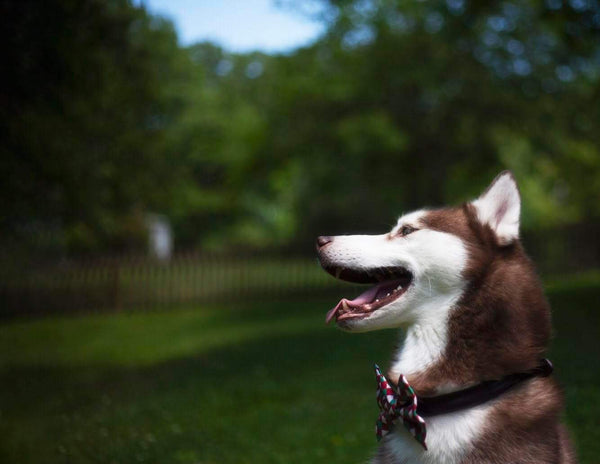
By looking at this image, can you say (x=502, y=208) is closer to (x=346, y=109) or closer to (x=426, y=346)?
Result: (x=426, y=346)

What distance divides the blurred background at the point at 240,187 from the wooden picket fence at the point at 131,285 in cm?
6

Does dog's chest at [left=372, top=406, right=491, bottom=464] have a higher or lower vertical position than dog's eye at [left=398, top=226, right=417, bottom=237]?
lower

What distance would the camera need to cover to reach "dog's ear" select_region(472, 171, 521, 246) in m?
3.35

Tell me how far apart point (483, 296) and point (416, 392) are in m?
0.53

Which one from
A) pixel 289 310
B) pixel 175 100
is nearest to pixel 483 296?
pixel 289 310

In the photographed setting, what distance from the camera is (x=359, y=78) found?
20.8 metres

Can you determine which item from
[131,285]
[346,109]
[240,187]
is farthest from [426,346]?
[240,187]

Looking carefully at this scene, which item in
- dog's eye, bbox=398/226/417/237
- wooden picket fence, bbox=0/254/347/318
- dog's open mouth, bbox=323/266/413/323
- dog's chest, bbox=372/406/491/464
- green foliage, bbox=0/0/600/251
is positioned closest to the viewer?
dog's chest, bbox=372/406/491/464

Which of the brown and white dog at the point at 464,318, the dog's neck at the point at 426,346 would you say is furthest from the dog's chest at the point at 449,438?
the dog's neck at the point at 426,346

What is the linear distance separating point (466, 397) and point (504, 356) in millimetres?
247

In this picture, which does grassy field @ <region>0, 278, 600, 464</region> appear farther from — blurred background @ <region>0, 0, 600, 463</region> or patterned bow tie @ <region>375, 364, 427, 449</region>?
patterned bow tie @ <region>375, 364, 427, 449</region>

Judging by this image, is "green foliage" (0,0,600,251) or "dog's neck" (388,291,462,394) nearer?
"dog's neck" (388,291,462,394)

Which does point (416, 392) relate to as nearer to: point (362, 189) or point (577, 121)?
point (577, 121)

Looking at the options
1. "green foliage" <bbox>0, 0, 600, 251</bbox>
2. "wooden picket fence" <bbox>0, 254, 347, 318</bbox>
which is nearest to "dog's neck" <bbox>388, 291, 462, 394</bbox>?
"green foliage" <bbox>0, 0, 600, 251</bbox>
